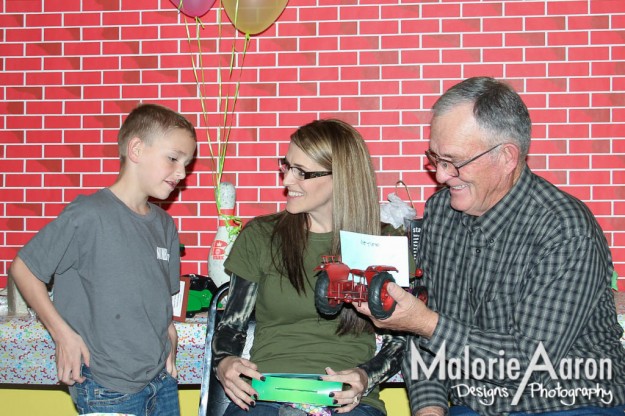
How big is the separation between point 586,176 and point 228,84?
1876 mm

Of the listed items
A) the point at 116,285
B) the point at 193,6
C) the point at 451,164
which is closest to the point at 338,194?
the point at 451,164

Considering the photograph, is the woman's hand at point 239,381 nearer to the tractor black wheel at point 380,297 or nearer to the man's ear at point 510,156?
the tractor black wheel at point 380,297

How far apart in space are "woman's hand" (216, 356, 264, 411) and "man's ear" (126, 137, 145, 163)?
0.82 meters

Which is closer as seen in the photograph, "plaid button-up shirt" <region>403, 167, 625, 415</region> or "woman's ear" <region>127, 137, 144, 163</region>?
"plaid button-up shirt" <region>403, 167, 625, 415</region>

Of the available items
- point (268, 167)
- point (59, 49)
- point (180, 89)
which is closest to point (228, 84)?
point (180, 89)

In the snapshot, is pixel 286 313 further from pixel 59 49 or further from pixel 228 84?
pixel 59 49

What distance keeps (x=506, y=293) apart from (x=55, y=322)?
142cm

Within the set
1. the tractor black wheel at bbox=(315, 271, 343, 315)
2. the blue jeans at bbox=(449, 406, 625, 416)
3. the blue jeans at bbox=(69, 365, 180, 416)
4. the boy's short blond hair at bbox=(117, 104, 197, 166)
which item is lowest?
the blue jeans at bbox=(69, 365, 180, 416)

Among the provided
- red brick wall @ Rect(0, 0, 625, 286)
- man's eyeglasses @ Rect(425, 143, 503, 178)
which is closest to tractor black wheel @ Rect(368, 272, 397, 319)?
man's eyeglasses @ Rect(425, 143, 503, 178)

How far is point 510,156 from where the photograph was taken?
6.98 ft

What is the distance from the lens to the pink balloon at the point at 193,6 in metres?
3.43

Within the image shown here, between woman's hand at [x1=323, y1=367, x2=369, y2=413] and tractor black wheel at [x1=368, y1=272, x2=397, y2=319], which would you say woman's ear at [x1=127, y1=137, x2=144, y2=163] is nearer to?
woman's hand at [x1=323, y1=367, x2=369, y2=413]

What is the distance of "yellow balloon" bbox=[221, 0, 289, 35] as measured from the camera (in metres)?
3.36

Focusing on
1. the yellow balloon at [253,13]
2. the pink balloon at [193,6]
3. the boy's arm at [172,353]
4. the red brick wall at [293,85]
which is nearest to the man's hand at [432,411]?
the boy's arm at [172,353]
